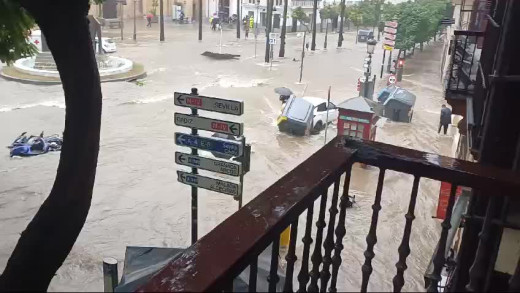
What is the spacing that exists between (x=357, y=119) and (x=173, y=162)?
5574 mm

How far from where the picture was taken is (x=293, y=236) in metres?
1.93

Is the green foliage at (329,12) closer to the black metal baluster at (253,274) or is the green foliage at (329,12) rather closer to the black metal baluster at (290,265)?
the black metal baluster at (290,265)

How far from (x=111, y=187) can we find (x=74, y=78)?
33.4 ft

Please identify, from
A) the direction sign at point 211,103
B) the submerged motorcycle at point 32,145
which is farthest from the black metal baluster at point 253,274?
the submerged motorcycle at point 32,145

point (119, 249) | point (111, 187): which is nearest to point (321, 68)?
point (111, 187)

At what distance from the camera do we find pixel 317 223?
2242 mm

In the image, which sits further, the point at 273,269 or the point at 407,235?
the point at 407,235

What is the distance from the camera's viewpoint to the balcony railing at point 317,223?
148 cm

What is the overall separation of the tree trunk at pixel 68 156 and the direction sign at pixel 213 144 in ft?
11.2

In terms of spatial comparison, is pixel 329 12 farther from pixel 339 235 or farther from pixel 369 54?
pixel 339 235

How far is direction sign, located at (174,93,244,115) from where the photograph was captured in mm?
7586

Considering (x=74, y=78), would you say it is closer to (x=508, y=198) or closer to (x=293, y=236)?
(x=293, y=236)

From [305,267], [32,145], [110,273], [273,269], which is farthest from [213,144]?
[32,145]

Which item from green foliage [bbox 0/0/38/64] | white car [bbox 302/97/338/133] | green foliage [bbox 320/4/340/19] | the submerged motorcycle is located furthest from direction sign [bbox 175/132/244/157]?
green foliage [bbox 320/4/340/19]
